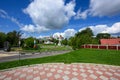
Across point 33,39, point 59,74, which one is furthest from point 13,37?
point 59,74

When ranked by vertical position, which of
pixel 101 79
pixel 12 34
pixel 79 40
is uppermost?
pixel 12 34

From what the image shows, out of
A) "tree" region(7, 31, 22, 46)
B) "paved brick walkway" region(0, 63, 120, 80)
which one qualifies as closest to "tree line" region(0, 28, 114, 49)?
"tree" region(7, 31, 22, 46)

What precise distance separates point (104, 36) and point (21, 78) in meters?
92.0

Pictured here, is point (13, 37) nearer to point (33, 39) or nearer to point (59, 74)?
point (33, 39)

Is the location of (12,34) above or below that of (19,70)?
above

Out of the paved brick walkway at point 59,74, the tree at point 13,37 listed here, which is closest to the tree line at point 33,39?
the tree at point 13,37

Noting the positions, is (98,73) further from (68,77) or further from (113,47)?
(113,47)

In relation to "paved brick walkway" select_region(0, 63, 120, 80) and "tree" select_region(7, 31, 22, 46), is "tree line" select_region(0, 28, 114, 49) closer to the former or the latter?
"tree" select_region(7, 31, 22, 46)

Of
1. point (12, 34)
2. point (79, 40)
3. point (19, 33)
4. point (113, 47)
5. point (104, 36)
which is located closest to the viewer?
point (113, 47)

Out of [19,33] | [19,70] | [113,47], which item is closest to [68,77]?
[19,70]

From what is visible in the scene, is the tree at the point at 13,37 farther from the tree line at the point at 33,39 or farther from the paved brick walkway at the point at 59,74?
the paved brick walkway at the point at 59,74

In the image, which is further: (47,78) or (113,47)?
(113,47)

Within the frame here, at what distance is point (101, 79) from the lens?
7.21m

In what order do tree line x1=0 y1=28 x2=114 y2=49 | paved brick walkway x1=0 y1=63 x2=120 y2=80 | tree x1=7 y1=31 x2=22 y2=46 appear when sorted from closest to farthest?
paved brick walkway x1=0 y1=63 x2=120 y2=80
tree line x1=0 y1=28 x2=114 y2=49
tree x1=7 y1=31 x2=22 y2=46
